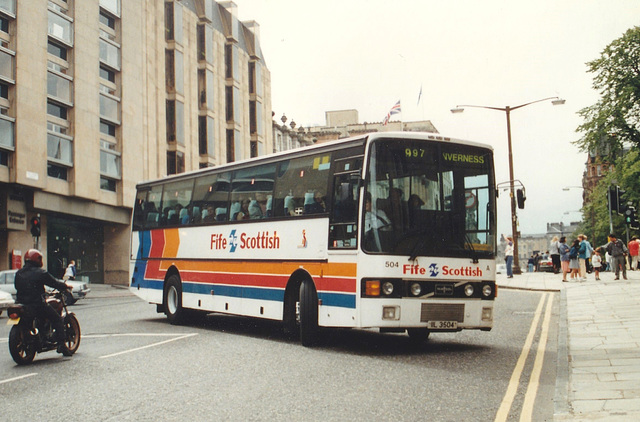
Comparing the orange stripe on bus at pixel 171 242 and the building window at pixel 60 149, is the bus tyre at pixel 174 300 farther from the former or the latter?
the building window at pixel 60 149

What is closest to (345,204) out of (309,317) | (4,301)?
(309,317)

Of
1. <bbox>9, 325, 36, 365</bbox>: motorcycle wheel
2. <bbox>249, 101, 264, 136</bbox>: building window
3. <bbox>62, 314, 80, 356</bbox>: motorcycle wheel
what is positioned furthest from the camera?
<bbox>249, 101, 264, 136</bbox>: building window

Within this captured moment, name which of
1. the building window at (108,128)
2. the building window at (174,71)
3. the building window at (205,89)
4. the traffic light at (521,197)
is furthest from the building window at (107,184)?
the traffic light at (521,197)

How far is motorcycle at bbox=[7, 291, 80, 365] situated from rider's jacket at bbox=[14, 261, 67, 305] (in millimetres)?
155

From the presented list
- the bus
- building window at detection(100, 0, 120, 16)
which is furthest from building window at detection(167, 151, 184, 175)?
the bus

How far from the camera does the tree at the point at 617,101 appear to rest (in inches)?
1775

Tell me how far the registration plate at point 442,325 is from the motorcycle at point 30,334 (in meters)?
5.48

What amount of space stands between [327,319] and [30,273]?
177 inches

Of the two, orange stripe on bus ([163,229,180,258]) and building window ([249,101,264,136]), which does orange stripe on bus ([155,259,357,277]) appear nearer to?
orange stripe on bus ([163,229,180,258])

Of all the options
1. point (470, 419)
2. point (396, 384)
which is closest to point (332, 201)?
point (396, 384)

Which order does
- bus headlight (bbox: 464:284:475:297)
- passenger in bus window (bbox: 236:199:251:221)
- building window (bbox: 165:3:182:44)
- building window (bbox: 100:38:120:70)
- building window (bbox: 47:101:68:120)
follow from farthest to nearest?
building window (bbox: 165:3:182:44), building window (bbox: 100:38:120:70), building window (bbox: 47:101:68:120), passenger in bus window (bbox: 236:199:251:221), bus headlight (bbox: 464:284:475:297)

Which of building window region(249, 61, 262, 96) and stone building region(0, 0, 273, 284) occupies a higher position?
building window region(249, 61, 262, 96)

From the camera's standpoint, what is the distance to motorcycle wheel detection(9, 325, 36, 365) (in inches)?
407

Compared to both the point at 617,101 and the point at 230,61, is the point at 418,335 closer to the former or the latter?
the point at 617,101
